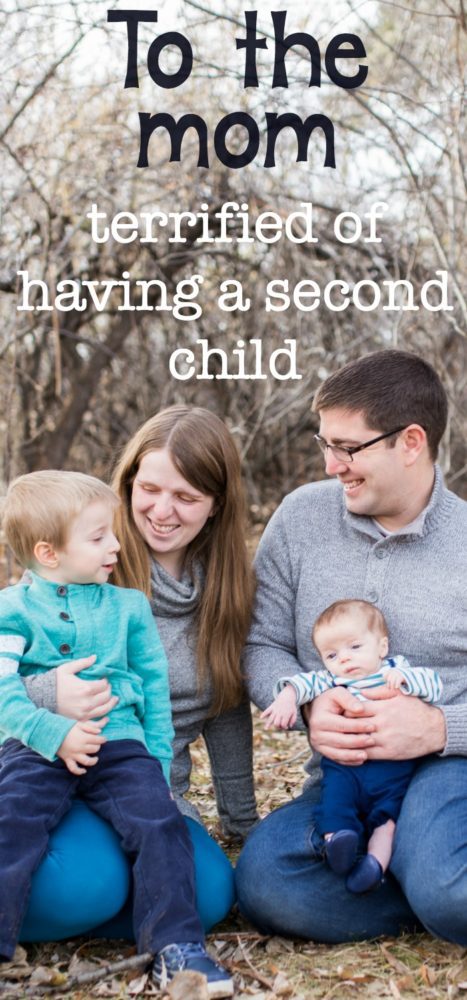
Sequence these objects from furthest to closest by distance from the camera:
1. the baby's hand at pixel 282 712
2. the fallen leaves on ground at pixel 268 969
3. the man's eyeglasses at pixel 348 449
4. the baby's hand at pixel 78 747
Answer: the man's eyeglasses at pixel 348 449 < the baby's hand at pixel 282 712 < the baby's hand at pixel 78 747 < the fallen leaves on ground at pixel 268 969

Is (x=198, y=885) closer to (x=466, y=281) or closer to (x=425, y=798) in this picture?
(x=425, y=798)

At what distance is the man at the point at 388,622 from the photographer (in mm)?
2688

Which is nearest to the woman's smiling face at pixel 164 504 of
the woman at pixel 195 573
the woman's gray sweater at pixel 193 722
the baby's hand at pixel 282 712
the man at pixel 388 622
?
the woman at pixel 195 573

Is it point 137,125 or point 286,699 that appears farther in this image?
point 137,125

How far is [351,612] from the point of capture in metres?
2.87

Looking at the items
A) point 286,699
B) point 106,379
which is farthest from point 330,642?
point 106,379

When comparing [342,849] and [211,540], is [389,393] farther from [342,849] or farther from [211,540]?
[342,849]

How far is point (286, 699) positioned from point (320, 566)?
0.44 meters

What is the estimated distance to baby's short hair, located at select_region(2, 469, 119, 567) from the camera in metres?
2.77

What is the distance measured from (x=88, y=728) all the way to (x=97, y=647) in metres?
0.24

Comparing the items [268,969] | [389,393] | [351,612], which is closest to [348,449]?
[389,393]

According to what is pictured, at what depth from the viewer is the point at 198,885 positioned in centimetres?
275

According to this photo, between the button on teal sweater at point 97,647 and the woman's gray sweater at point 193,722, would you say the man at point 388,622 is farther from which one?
the button on teal sweater at point 97,647

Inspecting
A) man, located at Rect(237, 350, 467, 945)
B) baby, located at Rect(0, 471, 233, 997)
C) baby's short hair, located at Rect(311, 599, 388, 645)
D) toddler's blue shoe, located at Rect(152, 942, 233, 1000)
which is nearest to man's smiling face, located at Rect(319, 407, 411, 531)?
man, located at Rect(237, 350, 467, 945)
